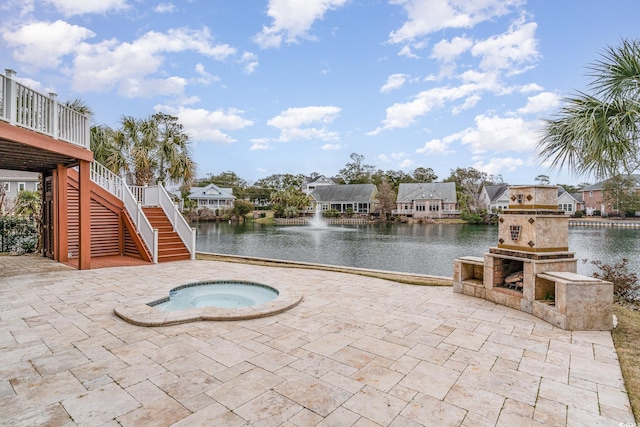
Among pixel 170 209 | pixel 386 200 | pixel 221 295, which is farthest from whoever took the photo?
pixel 386 200

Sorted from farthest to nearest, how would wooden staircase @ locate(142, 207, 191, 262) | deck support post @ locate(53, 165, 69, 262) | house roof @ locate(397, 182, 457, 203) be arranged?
1. house roof @ locate(397, 182, 457, 203)
2. wooden staircase @ locate(142, 207, 191, 262)
3. deck support post @ locate(53, 165, 69, 262)

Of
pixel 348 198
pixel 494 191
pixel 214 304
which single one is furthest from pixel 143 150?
pixel 494 191

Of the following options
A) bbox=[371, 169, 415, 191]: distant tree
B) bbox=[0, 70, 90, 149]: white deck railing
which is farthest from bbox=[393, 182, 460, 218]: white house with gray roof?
bbox=[0, 70, 90, 149]: white deck railing

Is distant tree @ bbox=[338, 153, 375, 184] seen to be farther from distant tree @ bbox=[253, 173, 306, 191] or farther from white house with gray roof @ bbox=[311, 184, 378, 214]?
white house with gray roof @ bbox=[311, 184, 378, 214]

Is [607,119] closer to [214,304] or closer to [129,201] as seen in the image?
[214,304]

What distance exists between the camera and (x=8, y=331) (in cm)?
367

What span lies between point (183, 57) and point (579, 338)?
16488mm

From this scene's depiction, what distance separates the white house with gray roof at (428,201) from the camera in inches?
1690

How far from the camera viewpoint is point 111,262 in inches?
328

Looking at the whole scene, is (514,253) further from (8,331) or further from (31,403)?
(8,331)

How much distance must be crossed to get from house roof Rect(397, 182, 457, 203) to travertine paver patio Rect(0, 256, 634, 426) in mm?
41001

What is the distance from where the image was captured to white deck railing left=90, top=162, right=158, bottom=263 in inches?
340

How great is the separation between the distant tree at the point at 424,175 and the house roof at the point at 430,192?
1190cm

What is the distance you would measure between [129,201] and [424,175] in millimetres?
53743
